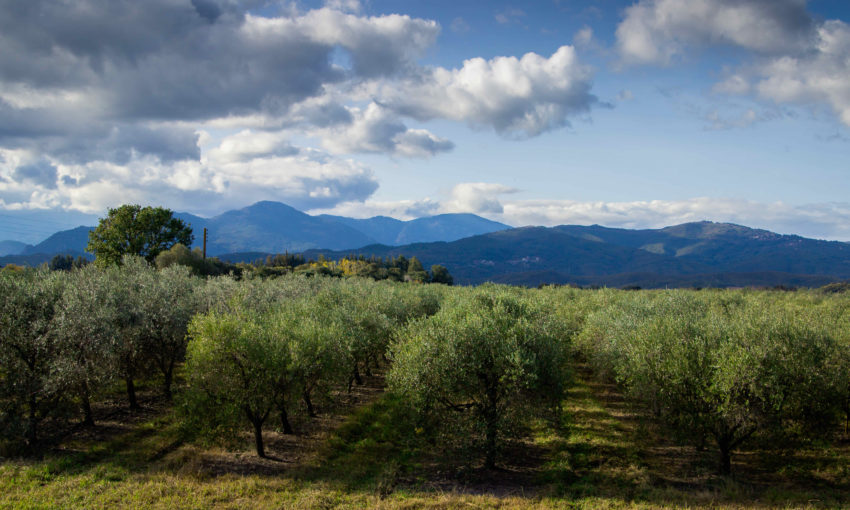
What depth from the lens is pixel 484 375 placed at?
2602 cm

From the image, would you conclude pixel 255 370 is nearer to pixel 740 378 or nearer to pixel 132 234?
pixel 740 378

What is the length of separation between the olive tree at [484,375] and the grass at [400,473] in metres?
3.58

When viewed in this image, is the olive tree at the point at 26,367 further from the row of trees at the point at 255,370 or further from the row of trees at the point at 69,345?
the row of trees at the point at 255,370

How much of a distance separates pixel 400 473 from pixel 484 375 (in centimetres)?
810

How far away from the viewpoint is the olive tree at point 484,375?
1000 inches

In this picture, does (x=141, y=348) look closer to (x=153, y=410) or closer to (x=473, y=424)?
(x=153, y=410)

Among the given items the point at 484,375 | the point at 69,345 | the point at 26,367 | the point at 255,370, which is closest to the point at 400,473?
the point at 484,375

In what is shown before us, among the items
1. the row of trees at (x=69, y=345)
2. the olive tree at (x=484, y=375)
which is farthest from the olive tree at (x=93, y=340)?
the olive tree at (x=484, y=375)

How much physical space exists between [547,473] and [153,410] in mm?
32147

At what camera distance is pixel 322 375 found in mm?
29812

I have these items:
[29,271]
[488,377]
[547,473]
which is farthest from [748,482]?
[29,271]

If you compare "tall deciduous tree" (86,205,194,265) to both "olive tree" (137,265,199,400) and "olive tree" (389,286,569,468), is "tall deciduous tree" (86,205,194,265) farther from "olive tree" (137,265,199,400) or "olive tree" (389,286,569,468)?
"olive tree" (389,286,569,468)

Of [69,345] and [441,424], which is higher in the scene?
[69,345]

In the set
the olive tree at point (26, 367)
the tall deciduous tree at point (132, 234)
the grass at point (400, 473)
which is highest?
the tall deciduous tree at point (132, 234)
